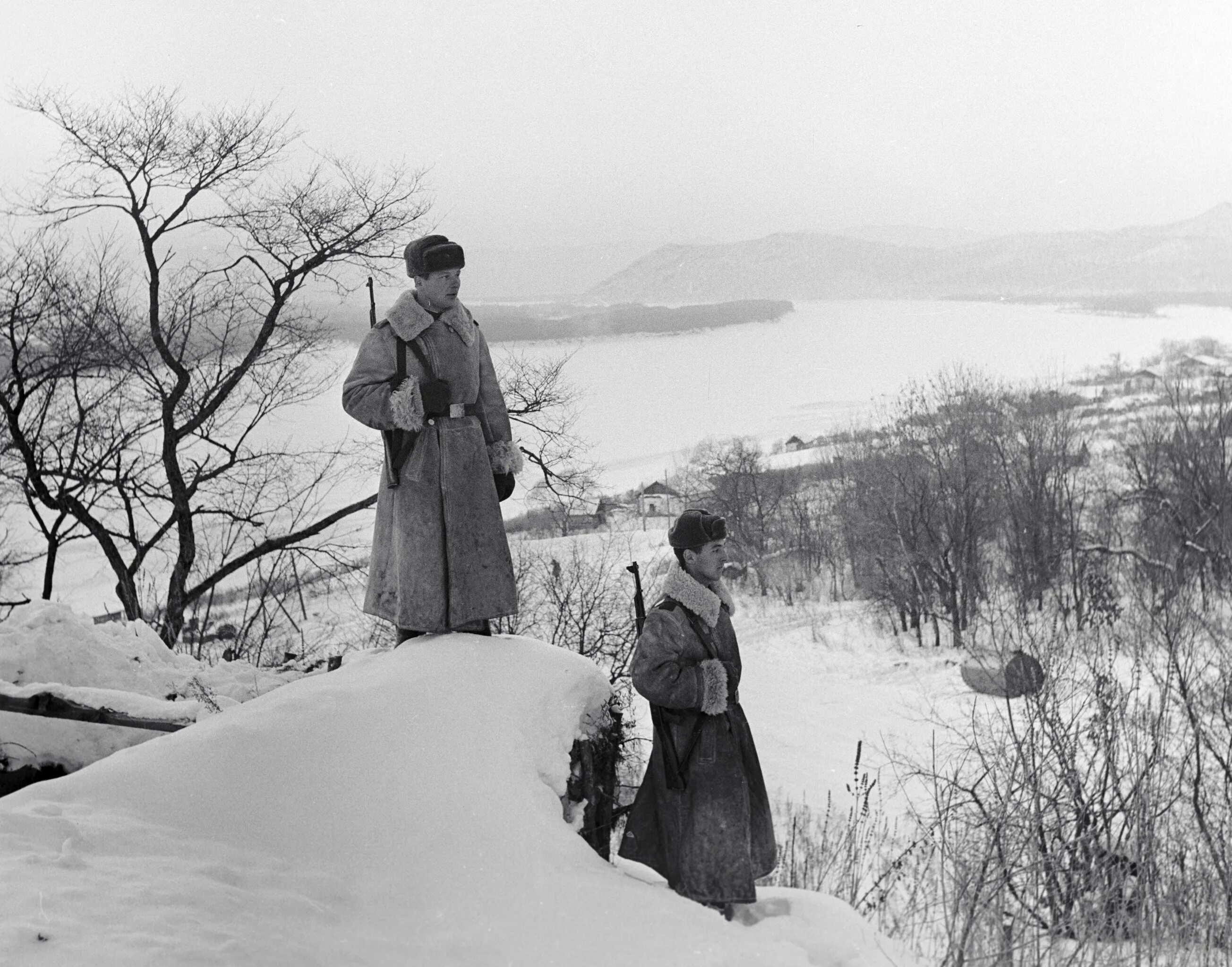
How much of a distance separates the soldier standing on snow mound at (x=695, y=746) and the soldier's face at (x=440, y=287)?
1.52m

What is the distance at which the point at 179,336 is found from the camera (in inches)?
666

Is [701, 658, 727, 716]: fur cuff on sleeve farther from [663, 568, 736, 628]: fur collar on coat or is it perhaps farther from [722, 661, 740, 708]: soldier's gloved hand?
[663, 568, 736, 628]: fur collar on coat

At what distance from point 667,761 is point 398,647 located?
1.29 metres

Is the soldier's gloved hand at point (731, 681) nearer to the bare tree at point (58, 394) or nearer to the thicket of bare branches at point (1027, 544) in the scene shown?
the thicket of bare branches at point (1027, 544)

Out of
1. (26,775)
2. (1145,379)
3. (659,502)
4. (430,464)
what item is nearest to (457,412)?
(430,464)

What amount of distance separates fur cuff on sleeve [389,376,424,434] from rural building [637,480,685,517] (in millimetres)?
35849

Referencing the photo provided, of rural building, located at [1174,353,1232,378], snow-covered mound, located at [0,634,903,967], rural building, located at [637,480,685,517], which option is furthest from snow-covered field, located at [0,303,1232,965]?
rural building, located at [1174,353,1232,378]

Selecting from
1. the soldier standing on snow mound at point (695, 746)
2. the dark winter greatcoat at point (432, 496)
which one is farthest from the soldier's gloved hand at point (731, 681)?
the dark winter greatcoat at point (432, 496)

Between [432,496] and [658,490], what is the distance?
39.6 metres

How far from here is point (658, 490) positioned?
4397 cm

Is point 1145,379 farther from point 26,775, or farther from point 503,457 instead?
point 26,775

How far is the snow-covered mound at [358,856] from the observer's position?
242 centimetres

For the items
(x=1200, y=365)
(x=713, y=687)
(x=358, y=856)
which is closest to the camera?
(x=358, y=856)

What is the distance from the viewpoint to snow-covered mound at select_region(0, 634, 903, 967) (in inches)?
95.4
